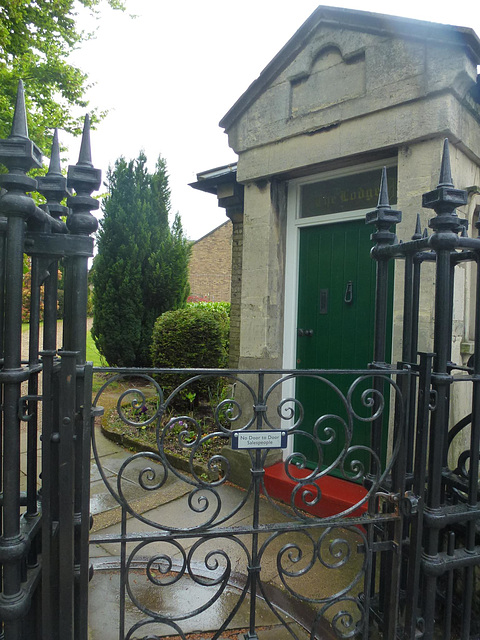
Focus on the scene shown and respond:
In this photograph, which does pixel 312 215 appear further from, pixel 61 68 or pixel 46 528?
pixel 61 68

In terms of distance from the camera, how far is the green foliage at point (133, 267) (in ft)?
31.9

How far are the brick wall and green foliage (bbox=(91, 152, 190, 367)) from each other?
1799 cm

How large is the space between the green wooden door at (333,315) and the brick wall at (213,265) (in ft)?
79.2

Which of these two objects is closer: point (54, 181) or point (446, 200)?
point (446, 200)

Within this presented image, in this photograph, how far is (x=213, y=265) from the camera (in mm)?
28484

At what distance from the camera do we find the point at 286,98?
4074 mm

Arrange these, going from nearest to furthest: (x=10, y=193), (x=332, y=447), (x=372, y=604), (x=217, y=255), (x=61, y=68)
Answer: (x=10, y=193) < (x=372, y=604) < (x=332, y=447) < (x=61, y=68) < (x=217, y=255)

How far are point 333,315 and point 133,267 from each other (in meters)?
6.73

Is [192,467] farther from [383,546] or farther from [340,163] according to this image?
[340,163]

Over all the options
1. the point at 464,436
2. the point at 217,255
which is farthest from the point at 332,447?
Answer: the point at 217,255

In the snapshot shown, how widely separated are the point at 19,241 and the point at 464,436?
348 cm

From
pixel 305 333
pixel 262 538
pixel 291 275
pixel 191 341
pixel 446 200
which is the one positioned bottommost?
pixel 262 538

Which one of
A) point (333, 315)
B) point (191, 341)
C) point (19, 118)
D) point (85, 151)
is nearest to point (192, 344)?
point (191, 341)

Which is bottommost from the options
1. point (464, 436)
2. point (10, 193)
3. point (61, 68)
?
point (464, 436)
